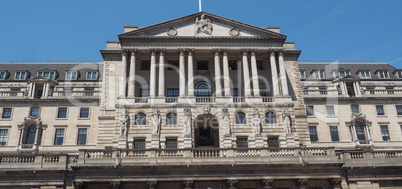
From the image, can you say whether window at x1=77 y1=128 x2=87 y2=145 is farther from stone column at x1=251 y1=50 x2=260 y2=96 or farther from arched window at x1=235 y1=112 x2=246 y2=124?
stone column at x1=251 y1=50 x2=260 y2=96

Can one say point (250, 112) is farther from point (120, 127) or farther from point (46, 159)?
point (46, 159)

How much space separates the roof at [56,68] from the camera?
7181cm

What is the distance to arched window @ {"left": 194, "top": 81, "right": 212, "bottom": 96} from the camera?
48062 millimetres

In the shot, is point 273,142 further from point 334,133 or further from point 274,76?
point 334,133

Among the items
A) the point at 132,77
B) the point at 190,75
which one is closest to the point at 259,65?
the point at 190,75

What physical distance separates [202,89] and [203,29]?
8543mm

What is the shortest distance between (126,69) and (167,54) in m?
6.17

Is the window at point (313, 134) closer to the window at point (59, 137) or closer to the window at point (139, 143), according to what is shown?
the window at point (139, 143)

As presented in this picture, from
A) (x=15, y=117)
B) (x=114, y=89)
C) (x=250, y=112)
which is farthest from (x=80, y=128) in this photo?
(x=250, y=112)

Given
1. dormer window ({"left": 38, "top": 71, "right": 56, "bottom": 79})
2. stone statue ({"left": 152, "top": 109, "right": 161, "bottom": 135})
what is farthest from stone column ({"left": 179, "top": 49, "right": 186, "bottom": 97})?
dormer window ({"left": 38, "top": 71, "right": 56, "bottom": 79})

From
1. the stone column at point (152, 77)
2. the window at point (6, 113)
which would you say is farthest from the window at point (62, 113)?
the stone column at point (152, 77)

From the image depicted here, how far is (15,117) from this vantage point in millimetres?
58688

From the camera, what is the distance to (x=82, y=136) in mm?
57969

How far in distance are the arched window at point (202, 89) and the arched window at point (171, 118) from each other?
667cm
